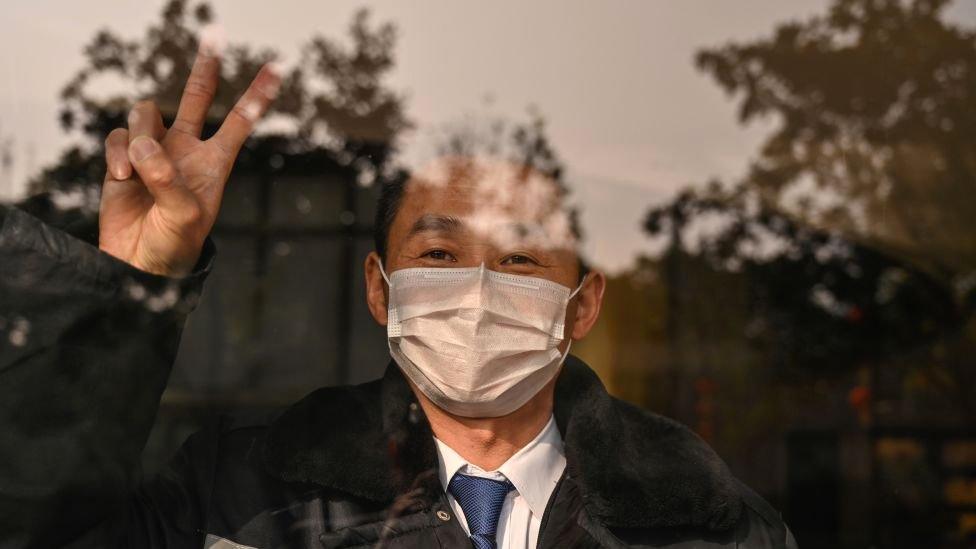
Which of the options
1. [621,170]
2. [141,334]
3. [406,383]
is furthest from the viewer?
[621,170]

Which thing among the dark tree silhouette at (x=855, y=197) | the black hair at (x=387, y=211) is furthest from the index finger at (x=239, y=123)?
the dark tree silhouette at (x=855, y=197)

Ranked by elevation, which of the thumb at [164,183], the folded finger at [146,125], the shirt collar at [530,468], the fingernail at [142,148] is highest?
the folded finger at [146,125]

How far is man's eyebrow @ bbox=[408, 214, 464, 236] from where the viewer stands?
186 centimetres

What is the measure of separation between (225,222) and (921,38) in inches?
112

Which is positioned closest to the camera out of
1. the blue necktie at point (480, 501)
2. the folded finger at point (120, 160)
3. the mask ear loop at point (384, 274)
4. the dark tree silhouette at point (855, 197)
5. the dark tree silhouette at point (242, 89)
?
the folded finger at point (120, 160)

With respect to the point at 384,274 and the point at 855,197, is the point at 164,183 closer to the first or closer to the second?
the point at 384,274

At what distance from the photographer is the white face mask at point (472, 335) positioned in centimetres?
176

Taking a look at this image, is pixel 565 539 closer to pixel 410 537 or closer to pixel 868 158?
pixel 410 537

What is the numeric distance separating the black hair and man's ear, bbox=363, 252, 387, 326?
0.02m

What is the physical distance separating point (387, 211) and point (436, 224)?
0.15 m

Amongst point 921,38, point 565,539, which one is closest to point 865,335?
point 921,38

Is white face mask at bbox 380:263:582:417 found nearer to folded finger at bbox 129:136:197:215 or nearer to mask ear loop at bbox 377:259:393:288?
mask ear loop at bbox 377:259:393:288

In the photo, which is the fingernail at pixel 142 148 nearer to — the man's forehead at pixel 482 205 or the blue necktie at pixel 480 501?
the man's forehead at pixel 482 205

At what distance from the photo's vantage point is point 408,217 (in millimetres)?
1920
